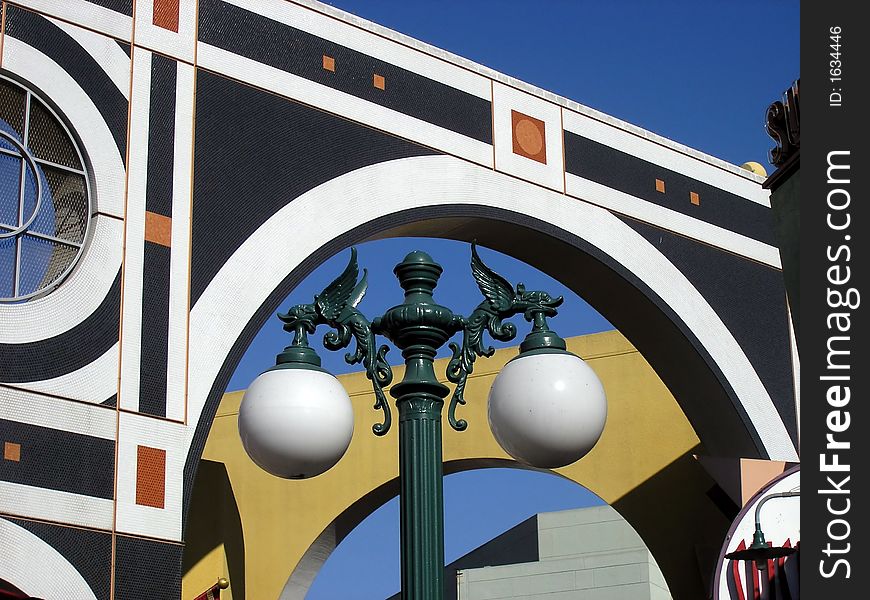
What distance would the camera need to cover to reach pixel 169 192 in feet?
40.6

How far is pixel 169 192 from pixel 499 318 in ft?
16.6

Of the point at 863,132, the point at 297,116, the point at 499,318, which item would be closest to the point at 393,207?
the point at 297,116

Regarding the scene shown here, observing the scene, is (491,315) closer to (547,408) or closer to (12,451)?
(547,408)

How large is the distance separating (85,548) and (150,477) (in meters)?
0.77

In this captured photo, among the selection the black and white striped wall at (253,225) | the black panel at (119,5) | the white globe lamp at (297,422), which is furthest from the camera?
the black panel at (119,5)

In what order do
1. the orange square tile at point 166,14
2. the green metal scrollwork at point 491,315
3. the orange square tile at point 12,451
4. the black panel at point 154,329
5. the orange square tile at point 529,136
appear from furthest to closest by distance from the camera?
the orange square tile at point 529,136 < the orange square tile at point 166,14 < the black panel at point 154,329 < the orange square tile at point 12,451 < the green metal scrollwork at point 491,315

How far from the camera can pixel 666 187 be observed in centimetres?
1650

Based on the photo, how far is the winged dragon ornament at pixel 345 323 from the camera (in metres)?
7.87

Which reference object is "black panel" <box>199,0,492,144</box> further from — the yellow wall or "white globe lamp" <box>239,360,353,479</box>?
"white globe lamp" <box>239,360,353,479</box>

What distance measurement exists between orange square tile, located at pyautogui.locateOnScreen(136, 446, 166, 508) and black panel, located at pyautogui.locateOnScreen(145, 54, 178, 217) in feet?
6.47

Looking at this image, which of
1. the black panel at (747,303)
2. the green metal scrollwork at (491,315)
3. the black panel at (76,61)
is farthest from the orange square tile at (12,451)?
the black panel at (747,303)

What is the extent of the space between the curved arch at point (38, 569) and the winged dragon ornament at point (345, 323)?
3673 mm

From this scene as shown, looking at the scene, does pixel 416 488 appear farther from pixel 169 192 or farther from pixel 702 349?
pixel 702 349

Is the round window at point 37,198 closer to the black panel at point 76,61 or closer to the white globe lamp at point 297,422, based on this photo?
the black panel at point 76,61
